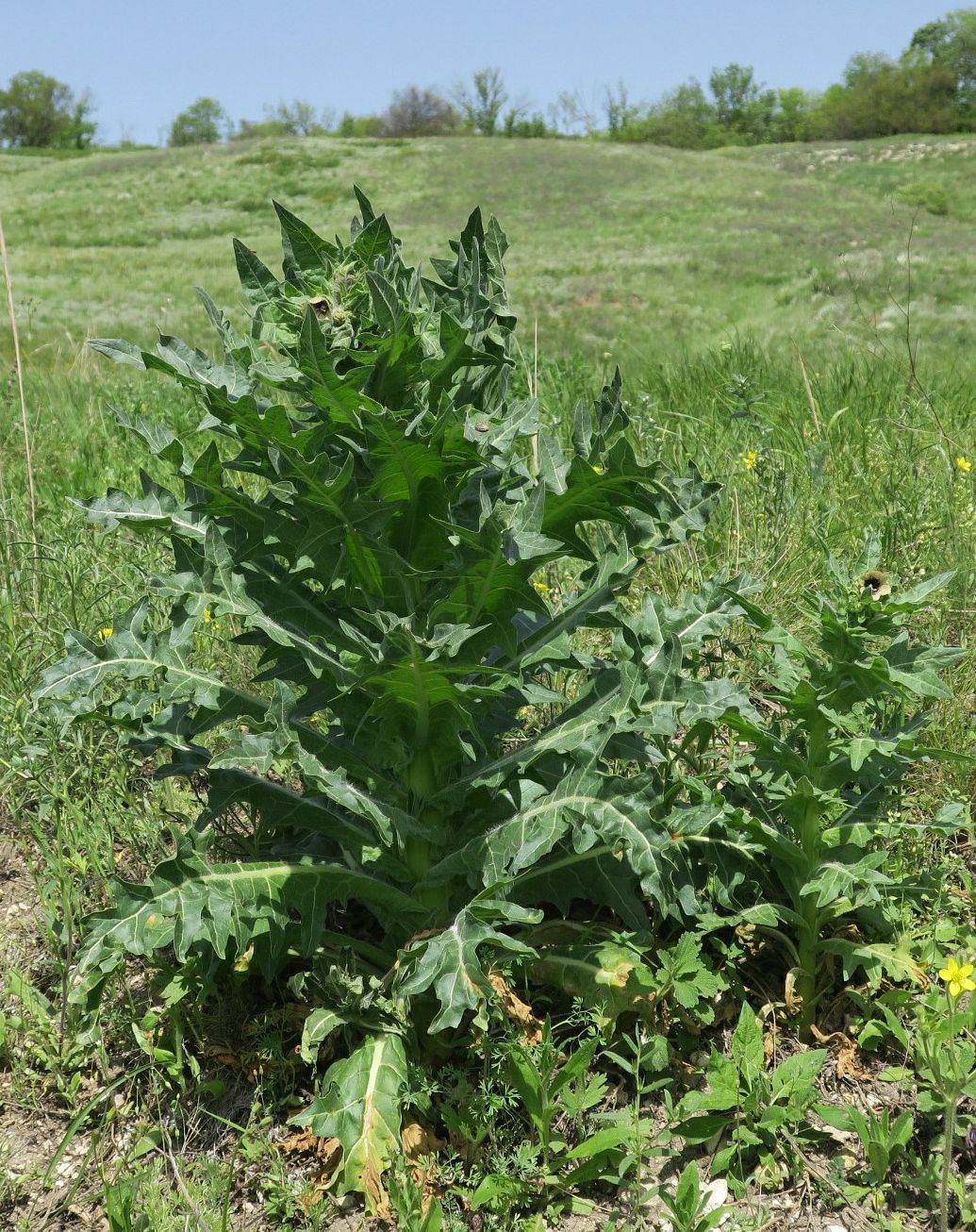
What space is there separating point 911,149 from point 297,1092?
53092 mm

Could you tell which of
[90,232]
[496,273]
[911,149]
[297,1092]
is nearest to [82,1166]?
[297,1092]

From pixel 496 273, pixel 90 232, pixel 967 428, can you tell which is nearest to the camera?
pixel 496 273

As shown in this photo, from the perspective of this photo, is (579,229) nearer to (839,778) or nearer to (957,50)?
(839,778)

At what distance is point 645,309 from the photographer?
20.0m

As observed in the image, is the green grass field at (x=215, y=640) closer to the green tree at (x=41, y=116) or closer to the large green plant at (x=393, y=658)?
the large green plant at (x=393, y=658)

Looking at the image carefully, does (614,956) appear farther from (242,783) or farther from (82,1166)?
(82,1166)

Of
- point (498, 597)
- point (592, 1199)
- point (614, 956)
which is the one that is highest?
point (498, 597)

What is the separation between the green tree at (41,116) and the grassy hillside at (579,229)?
24.9 m

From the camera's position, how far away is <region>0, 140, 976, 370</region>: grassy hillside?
17156mm

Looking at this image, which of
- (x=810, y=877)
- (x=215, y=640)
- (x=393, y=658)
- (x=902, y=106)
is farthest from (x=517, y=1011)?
(x=902, y=106)

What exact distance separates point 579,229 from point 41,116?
55022mm

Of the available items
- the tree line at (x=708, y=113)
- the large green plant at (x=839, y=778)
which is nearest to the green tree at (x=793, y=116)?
the tree line at (x=708, y=113)

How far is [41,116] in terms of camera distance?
69938mm

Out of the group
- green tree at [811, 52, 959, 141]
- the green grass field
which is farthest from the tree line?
the green grass field
